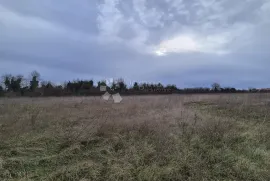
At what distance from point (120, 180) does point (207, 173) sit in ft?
6.29

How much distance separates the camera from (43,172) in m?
4.94

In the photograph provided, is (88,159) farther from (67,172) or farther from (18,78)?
(18,78)

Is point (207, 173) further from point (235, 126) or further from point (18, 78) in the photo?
point (18, 78)

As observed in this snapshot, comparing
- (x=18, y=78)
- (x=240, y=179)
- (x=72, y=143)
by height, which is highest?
(x=18, y=78)

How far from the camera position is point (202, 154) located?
6031 millimetres

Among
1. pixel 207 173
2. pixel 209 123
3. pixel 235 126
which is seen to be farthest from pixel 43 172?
pixel 235 126

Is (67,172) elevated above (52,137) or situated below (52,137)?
below

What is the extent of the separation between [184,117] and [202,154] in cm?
335

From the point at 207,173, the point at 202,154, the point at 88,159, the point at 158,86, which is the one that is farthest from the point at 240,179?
the point at 158,86

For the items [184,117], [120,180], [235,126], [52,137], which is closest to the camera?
[120,180]

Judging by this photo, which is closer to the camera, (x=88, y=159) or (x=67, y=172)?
(x=67, y=172)

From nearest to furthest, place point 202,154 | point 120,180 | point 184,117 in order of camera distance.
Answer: point 120,180 < point 202,154 < point 184,117

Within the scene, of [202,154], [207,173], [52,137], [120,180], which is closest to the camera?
[120,180]

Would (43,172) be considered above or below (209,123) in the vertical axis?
below
